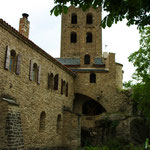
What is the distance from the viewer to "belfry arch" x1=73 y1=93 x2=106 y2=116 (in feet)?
81.7

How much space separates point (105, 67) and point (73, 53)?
5481mm

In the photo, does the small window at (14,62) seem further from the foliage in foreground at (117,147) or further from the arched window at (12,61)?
the foliage in foreground at (117,147)

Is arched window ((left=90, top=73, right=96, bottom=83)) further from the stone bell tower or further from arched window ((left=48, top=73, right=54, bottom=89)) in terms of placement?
arched window ((left=48, top=73, right=54, bottom=89))

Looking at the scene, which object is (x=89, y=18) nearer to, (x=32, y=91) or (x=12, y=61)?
(x=32, y=91)

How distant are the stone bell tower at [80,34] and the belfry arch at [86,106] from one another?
5.66m

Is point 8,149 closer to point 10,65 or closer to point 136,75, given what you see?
point 10,65

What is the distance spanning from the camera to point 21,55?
14.5m

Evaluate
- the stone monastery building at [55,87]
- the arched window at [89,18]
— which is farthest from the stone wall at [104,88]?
the arched window at [89,18]

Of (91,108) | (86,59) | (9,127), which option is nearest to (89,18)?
(86,59)

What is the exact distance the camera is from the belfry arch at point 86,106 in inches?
980

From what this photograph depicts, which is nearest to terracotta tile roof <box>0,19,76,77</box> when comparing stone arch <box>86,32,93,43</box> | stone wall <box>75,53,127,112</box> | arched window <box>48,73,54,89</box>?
arched window <box>48,73,54,89</box>

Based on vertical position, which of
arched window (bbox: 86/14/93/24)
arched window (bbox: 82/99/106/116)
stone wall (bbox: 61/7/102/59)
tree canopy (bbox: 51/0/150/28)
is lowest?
arched window (bbox: 82/99/106/116)

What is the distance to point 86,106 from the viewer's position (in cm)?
2553

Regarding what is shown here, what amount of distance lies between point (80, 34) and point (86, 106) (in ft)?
32.0
